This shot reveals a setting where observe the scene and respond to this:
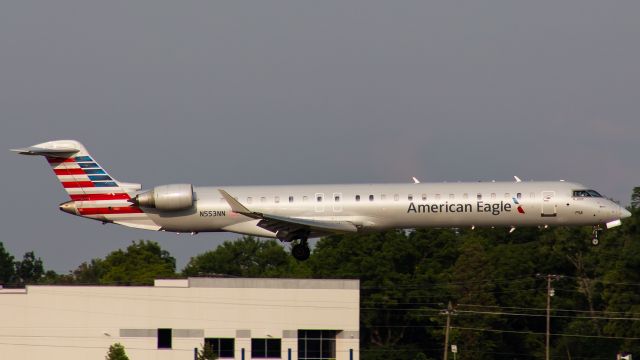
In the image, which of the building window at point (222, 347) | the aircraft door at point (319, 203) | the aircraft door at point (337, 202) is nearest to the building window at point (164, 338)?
the building window at point (222, 347)

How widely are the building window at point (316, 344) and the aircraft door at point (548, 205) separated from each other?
21879 millimetres

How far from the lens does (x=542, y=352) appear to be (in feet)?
315

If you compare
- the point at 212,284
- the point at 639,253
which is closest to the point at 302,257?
the point at 212,284

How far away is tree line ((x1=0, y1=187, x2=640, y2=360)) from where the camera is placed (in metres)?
92.9

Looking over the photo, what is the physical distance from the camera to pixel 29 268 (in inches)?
5669

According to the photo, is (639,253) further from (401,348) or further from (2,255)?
(2,255)

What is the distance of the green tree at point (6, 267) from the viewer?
141m

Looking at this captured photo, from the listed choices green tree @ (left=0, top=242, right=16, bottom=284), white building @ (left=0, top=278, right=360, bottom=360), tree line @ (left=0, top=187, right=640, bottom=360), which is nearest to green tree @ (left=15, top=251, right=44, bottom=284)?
green tree @ (left=0, top=242, right=16, bottom=284)

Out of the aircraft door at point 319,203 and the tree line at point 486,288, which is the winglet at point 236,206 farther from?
the tree line at point 486,288

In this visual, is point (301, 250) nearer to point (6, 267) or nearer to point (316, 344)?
point (316, 344)

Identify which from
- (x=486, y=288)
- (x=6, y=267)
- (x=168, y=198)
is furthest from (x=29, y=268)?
(x=168, y=198)

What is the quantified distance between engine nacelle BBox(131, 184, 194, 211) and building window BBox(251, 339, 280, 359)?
59.4ft

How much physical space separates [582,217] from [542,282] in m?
52.6

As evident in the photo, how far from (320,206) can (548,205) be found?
837cm
